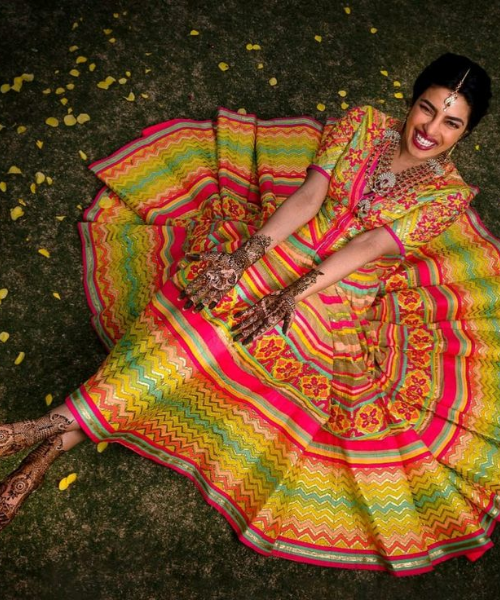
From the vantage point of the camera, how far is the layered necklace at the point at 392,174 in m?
2.53

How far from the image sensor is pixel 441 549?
8.75 ft

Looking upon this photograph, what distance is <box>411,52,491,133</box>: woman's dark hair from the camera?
7.41 feet

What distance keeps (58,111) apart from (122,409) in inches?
86.0

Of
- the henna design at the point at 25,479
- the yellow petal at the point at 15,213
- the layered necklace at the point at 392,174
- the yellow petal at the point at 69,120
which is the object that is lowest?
the henna design at the point at 25,479

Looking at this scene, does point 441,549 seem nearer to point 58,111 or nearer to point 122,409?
point 122,409

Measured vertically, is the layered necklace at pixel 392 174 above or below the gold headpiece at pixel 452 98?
below

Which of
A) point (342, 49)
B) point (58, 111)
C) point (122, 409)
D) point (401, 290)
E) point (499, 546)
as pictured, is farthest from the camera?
point (342, 49)

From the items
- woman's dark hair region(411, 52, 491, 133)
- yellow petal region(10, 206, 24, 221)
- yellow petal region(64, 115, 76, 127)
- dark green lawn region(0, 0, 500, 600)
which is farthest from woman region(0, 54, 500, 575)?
yellow petal region(64, 115, 76, 127)

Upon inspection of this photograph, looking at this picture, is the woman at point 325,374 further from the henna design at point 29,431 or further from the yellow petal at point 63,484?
the yellow petal at point 63,484

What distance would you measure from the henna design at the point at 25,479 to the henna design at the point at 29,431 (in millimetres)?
79

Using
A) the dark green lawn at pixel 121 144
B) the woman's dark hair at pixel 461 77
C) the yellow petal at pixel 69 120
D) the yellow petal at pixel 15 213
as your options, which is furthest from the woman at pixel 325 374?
the yellow petal at pixel 69 120

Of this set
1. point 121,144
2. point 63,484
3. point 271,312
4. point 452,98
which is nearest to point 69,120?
point 121,144

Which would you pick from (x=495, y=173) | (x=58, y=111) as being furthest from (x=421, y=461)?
(x=58, y=111)

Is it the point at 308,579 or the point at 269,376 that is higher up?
the point at 269,376
